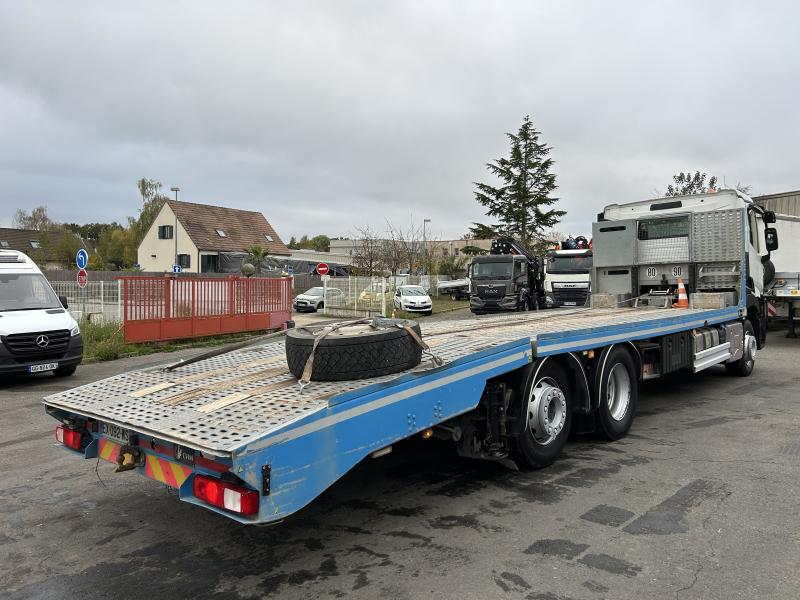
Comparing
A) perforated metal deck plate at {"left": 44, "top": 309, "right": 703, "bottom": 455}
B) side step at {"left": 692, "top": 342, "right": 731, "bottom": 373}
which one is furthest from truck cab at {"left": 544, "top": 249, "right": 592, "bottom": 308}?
perforated metal deck plate at {"left": 44, "top": 309, "right": 703, "bottom": 455}

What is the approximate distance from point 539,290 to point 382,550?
75.5 feet

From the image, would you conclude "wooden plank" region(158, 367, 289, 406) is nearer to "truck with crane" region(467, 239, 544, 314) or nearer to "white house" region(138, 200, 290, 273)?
"truck with crane" region(467, 239, 544, 314)

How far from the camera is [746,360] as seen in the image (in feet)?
33.7

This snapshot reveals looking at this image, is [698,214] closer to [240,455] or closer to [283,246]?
[240,455]

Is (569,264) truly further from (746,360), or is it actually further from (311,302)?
(311,302)

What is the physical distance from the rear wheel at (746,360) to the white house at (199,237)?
41628mm

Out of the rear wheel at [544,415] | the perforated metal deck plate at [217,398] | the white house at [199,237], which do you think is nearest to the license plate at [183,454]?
the perforated metal deck plate at [217,398]

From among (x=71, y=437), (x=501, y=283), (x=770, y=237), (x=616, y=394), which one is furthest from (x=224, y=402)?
(x=501, y=283)

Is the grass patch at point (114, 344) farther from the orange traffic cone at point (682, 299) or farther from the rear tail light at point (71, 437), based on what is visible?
the orange traffic cone at point (682, 299)

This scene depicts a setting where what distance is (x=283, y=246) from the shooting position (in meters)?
53.2

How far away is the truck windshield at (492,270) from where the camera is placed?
78.2 feet

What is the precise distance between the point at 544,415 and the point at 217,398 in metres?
2.73

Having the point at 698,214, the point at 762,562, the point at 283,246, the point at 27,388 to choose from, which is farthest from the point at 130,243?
the point at 762,562

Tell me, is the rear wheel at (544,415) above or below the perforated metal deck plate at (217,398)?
below
